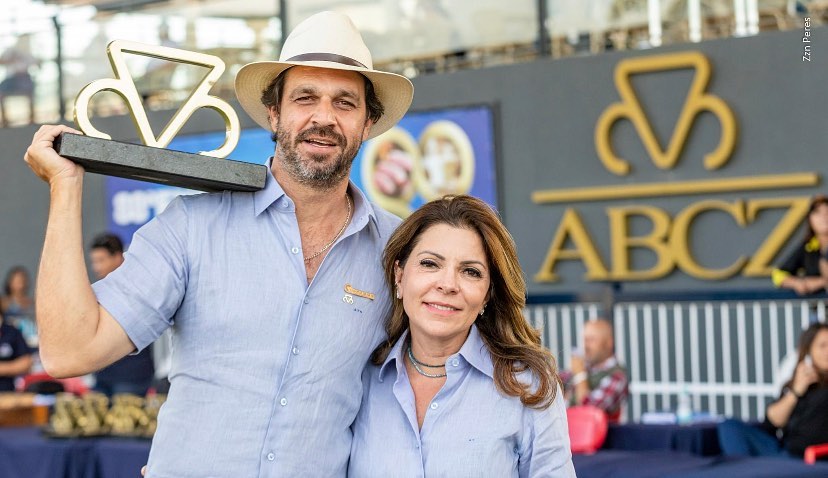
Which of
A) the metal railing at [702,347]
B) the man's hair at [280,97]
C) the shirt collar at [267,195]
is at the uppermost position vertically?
the man's hair at [280,97]

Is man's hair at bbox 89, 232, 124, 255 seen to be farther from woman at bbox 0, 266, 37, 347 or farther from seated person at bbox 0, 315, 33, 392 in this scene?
woman at bbox 0, 266, 37, 347

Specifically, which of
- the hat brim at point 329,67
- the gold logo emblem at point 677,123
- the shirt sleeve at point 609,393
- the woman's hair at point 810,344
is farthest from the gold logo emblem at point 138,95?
the gold logo emblem at point 677,123

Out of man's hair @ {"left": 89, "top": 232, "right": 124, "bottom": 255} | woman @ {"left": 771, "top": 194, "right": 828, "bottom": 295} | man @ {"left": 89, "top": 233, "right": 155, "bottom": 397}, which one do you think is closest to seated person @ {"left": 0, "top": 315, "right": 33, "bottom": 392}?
man @ {"left": 89, "top": 233, "right": 155, "bottom": 397}

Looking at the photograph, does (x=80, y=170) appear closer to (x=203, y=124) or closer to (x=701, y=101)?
(x=701, y=101)

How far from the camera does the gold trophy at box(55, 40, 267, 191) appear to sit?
9.16 feet

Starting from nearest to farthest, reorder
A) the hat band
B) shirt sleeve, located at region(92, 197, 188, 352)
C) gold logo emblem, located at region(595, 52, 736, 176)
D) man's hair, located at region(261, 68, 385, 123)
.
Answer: shirt sleeve, located at region(92, 197, 188, 352)
the hat band
man's hair, located at region(261, 68, 385, 123)
gold logo emblem, located at region(595, 52, 736, 176)

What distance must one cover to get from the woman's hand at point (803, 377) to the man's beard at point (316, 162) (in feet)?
12.8

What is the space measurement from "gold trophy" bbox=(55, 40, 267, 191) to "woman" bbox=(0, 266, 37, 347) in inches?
361

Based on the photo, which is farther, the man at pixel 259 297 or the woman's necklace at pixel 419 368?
the woman's necklace at pixel 419 368

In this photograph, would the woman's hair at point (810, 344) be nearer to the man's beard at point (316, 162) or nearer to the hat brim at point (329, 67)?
the hat brim at point (329, 67)

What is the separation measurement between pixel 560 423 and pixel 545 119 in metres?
8.06

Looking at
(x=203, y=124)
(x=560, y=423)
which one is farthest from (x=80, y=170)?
(x=203, y=124)

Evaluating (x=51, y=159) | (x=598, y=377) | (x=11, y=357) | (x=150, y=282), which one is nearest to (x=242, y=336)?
(x=150, y=282)

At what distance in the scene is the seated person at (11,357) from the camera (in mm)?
8695
